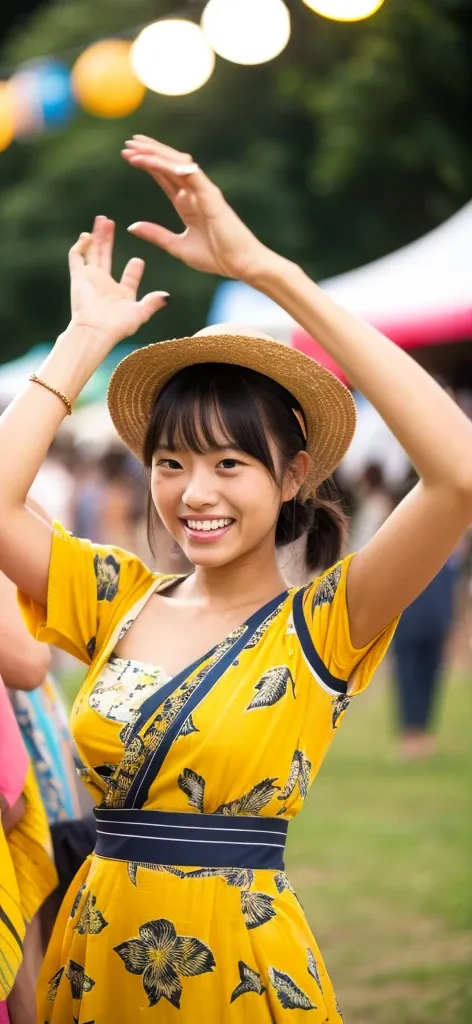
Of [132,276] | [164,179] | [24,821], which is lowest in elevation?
[24,821]

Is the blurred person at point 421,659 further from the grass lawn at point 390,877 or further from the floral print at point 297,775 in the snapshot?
the floral print at point 297,775

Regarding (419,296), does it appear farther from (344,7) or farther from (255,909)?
(255,909)

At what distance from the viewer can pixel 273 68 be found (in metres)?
19.5

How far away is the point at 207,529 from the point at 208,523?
0.4 inches

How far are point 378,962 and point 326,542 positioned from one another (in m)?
2.46

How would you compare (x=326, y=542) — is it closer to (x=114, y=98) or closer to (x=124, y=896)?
(x=124, y=896)

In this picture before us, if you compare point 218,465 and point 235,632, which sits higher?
point 218,465

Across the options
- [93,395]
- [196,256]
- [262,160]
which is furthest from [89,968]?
[262,160]

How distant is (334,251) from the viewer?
1925 cm

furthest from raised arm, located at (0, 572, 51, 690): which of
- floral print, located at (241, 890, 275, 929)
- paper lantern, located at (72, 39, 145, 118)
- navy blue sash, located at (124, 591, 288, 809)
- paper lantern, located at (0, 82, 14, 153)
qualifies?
paper lantern, located at (72, 39, 145, 118)

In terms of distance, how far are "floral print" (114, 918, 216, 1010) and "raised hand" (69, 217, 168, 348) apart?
1.03 meters

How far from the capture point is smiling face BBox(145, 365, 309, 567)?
249 cm

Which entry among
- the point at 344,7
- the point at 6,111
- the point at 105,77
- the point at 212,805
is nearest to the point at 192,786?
the point at 212,805

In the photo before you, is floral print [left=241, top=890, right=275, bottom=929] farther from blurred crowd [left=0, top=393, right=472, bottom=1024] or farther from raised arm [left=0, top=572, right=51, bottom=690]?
raised arm [left=0, top=572, right=51, bottom=690]
